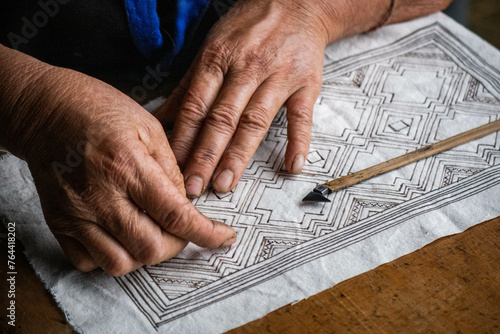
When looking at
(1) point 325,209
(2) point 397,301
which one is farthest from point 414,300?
(1) point 325,209

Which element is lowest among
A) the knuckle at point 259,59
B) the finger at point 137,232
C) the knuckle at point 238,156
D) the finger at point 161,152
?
the finger at point 137,232

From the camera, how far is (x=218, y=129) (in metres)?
0.93

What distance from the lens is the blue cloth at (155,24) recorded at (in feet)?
3.23

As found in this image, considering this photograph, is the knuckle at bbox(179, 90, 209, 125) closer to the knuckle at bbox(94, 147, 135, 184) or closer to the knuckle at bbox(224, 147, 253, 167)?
the knuckle at bbox(224, 147, 253, 167)

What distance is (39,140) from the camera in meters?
0.76

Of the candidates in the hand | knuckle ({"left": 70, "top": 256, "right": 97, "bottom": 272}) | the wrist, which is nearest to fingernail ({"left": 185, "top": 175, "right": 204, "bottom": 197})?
the hand

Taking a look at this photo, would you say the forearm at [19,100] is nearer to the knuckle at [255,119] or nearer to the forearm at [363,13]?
the knuckle at [255,119]

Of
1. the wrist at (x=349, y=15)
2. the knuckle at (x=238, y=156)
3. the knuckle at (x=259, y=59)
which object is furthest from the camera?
the wrist at (x=349, y=15)

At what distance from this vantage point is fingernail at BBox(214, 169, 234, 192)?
2.96ft

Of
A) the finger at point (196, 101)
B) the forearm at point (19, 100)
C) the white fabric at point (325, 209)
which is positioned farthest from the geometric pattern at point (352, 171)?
the forearm at point (19, 100)

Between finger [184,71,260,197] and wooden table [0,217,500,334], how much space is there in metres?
0.29

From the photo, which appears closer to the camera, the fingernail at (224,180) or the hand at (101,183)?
the hand at (101,183)

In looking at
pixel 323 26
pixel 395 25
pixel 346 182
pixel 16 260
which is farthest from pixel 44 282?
pixel 395 25

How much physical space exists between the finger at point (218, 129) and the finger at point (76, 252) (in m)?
0.21
